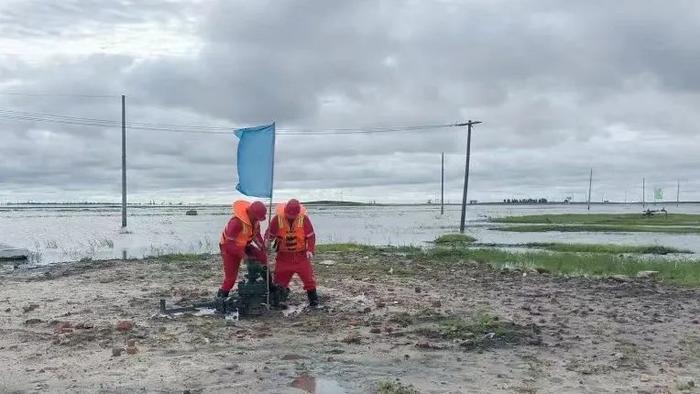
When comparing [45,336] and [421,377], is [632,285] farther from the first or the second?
[45,336]

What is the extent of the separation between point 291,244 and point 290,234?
0.56ft

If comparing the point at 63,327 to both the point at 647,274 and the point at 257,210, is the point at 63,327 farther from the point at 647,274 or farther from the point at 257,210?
the point at 647,274

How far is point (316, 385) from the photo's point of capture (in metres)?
7.34

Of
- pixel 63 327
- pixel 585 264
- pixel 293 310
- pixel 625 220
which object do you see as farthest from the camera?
pixel 625 220

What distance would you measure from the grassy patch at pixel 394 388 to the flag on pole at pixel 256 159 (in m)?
5.02

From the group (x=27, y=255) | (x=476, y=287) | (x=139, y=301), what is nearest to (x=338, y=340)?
(x=139, y=301)

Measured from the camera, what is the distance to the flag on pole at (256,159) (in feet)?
37.8

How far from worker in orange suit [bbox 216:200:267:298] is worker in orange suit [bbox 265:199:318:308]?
0.85 ft

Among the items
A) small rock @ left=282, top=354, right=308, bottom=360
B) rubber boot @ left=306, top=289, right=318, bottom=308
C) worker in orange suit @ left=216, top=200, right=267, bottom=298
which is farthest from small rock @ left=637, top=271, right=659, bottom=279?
small rock @ left=282, top=354, right=308, bottom=360

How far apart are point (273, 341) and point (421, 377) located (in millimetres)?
2603

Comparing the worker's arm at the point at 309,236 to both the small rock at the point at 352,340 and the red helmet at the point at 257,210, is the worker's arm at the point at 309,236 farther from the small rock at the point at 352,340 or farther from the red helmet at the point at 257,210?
the small rock at the point at 352,340

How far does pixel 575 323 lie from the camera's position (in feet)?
36.3

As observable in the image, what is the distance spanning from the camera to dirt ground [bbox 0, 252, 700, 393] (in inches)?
297

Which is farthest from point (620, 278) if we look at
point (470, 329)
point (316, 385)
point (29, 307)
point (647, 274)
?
point (29, 307)
